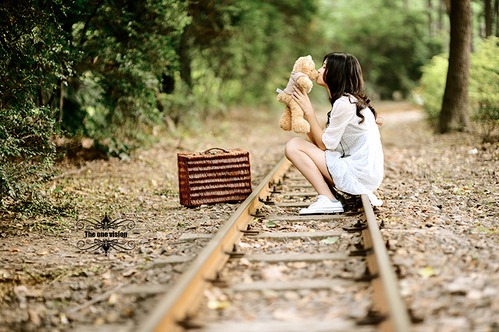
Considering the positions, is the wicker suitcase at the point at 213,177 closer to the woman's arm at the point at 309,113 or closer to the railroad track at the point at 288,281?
the woman's arm at the point at 309,113

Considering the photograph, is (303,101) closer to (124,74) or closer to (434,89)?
(124,74)

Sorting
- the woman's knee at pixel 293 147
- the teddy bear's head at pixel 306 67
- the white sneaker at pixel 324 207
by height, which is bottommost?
Answer: the white sneaker at pixel 324 207

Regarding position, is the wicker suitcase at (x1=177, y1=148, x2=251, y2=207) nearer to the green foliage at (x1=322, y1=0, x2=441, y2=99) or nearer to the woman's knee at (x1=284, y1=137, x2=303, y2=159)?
the woman's knee at (x1=284, y1=137, x2=303, y2=159)

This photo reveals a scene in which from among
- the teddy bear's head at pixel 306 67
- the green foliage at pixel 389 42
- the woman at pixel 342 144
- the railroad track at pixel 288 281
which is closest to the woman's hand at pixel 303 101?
the woman at pixel 342 144

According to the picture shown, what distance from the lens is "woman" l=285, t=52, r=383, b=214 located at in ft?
20.3

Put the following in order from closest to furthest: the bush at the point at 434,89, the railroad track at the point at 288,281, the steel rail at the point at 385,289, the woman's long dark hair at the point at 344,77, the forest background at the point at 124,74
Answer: the steel rail at the point at 385,289, the railroad track at the point at 288,281, the woman's long dark hair at the point at 344,77, the forest background at the point at 124,74, the bush at the point at 434,89

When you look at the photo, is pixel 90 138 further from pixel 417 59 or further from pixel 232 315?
pixel 417 59

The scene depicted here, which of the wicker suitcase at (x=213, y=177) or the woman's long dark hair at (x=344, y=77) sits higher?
the woman's long dark hair at (x=344, y=77)

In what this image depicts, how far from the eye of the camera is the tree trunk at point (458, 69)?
43.6ft

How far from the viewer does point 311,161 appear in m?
6.44

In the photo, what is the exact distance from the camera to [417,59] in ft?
121

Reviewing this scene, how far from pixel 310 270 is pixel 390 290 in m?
1.02

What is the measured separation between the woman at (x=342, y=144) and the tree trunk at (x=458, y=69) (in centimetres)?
779

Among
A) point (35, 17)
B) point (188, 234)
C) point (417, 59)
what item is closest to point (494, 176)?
point (188, 234)
